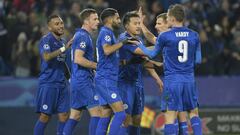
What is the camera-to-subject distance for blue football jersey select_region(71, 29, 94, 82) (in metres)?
13.0

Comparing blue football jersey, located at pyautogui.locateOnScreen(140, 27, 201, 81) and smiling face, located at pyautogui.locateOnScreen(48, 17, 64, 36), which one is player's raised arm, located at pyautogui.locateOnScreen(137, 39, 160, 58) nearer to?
blue football jersey, located at pyautogui.locateOnScreen(140, 27, 201, 81)

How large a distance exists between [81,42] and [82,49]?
12 cm

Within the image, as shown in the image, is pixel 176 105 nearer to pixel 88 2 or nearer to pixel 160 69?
pixel 160 69

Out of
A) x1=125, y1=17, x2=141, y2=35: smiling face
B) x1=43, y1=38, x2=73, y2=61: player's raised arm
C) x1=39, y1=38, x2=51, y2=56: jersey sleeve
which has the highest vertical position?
x1=125, y1=17, x2=141, y2=35: smiling face

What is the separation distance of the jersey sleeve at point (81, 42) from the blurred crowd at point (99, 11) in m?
4.75

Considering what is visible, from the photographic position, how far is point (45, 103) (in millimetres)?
13758

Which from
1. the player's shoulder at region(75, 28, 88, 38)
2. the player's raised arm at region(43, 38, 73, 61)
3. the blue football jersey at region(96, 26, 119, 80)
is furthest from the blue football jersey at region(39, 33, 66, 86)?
the blue football jersey at region(96, 26, 119, 80)

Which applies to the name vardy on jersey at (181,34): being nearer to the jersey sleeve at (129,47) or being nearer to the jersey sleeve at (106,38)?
the jersey sleeve at (129,47)

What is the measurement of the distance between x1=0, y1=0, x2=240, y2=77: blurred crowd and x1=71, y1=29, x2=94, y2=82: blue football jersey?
4598mm

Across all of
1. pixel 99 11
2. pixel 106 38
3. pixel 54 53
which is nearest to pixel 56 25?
pixel 54 53

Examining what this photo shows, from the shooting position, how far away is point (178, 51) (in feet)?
38.9

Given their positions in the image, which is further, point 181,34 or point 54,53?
point 54,53

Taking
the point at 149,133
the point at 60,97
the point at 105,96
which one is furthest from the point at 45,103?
the point at 149,133

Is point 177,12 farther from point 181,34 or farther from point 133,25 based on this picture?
point 133,25
